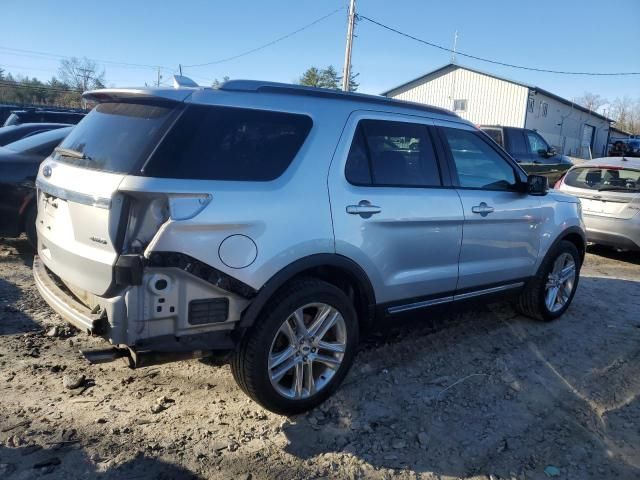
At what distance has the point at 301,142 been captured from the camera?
3.14 metres

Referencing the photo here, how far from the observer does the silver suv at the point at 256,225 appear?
260cm

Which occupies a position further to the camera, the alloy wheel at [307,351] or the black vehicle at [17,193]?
the black vehicle at [17,193]

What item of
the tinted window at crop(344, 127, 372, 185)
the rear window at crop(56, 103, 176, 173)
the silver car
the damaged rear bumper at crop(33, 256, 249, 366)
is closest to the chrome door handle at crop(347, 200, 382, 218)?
the tinted window at crop(344, 127, 372, 185)

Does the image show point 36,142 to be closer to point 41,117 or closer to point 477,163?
point 477,163

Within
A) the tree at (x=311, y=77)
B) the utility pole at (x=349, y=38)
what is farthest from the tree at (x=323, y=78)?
the utility pole at (x=349, y=38)

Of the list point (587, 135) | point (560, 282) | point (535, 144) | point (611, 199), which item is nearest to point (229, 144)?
point (560, 282)

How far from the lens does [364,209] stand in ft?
10.8

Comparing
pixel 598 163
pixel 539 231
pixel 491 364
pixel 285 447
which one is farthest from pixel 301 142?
pixel 598 163

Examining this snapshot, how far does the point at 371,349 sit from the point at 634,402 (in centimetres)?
190

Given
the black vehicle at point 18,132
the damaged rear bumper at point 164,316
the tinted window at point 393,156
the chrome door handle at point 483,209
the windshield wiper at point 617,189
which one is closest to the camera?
the damaged rear bumper at point 164,316

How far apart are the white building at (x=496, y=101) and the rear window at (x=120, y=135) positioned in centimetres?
3234

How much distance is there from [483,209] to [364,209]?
134cm

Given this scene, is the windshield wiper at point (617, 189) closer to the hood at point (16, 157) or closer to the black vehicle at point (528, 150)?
the black vehicle at point (528, 150)

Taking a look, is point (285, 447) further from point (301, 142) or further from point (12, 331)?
point (12, 331)
